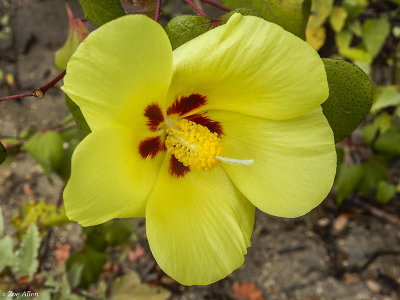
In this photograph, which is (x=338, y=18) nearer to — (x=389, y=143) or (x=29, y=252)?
(x=389, y=143)

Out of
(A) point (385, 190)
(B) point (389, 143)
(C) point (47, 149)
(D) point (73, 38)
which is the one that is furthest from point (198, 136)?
(A) point (385, 190)

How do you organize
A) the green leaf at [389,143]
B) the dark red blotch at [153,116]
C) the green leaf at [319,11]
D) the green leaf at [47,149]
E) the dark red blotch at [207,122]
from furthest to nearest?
the green leaf at [389,143] → the green leaf at [319,11] → the green leaf at [47,149] → the dark red blotch at [207,122] → the dark red blotch at [153,116]

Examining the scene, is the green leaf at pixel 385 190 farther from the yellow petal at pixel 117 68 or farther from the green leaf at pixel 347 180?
the yellow petal at pixel 117 68

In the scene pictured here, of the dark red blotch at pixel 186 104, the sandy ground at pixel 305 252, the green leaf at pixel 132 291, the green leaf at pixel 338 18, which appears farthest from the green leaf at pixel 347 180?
the dark red blotch at pixel 186 104

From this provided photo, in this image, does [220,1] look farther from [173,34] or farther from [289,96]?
[289,96]

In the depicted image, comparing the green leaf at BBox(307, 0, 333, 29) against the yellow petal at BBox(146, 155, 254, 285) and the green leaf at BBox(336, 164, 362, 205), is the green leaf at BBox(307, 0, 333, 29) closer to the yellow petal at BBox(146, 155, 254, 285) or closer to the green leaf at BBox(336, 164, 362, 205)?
the green leaf at BBox(336, 164, 362, 205)

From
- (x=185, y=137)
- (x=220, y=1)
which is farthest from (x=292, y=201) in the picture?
(x=220, y=1)
